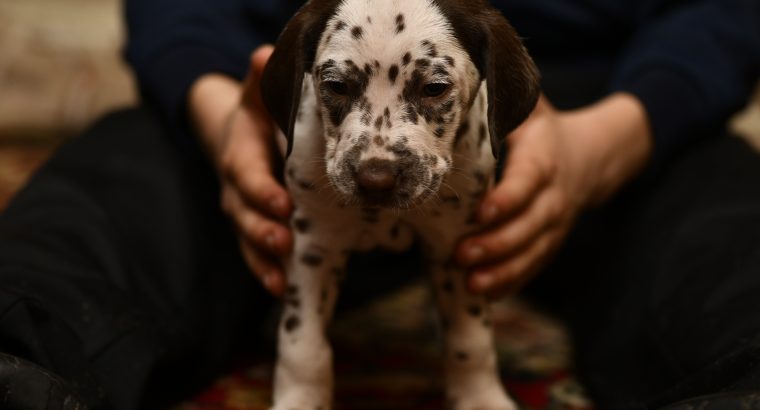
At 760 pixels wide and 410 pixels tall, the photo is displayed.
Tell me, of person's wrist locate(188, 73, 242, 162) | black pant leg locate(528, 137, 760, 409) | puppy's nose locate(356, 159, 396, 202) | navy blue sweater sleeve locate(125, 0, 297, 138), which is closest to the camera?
puppy's nose locate(356, 159, 396, 202)

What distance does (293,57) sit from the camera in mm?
1580

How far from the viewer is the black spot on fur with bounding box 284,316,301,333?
1.83 m

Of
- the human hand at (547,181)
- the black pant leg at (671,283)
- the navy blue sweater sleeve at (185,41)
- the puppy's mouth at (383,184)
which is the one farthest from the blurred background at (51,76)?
the puppy's mouth at (383,184)

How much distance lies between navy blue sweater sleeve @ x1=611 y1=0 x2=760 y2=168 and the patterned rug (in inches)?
23.8

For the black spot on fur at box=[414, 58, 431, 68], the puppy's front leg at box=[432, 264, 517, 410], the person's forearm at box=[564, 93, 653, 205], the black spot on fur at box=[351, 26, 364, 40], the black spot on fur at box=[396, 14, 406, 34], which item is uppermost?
the black spot on fur at box=[396, 14, 406, 34]

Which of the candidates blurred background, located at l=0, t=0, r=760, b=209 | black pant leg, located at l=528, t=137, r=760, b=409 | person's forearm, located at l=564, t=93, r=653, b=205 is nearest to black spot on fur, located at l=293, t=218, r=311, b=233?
black pant leg, located at l=528, t=137, r=760, b=409

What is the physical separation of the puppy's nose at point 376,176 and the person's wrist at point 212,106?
0.80 m

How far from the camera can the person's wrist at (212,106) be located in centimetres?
227

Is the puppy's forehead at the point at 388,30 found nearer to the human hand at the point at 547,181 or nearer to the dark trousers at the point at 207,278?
the human hand at the point at 547,181

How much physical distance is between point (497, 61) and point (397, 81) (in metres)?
0.19

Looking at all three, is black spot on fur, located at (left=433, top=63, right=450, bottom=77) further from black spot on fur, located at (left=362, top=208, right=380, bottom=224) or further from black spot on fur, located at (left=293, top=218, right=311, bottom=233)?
black spot on fur, located at (left=293, top=218, right=311, bottom=233)

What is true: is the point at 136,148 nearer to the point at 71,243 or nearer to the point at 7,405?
the point at 71,243

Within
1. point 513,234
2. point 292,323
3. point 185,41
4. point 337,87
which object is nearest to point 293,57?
point 337,87

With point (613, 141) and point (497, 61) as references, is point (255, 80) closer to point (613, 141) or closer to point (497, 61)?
point (497, 61)
